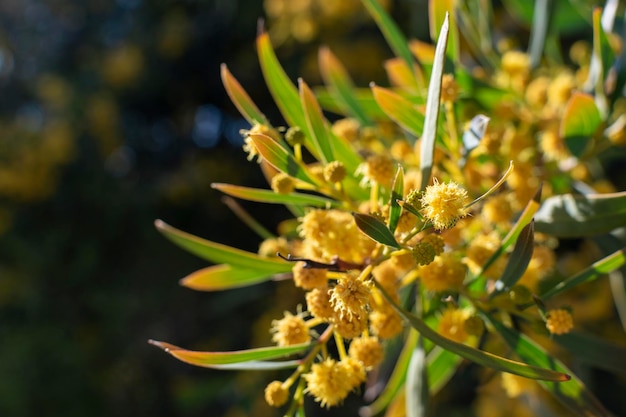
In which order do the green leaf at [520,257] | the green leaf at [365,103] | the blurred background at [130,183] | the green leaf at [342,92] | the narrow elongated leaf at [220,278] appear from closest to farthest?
the green leaf at [520,257] → the narrow elongated leaf at [220,278] → the green leaf at [342,92] → the green leaf at [365,103] → the blurred background at [130,183]

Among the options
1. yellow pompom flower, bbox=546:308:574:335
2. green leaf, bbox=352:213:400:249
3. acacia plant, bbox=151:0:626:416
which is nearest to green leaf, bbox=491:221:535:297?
acacia plant, bbox=151:0:626:416

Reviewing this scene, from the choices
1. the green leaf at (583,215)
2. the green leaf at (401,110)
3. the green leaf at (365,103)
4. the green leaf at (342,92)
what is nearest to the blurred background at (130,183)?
the green leaf at (365,103)

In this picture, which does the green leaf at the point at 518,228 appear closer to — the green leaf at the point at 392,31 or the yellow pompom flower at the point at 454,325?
the yellow pompom flower at the point at 454,325

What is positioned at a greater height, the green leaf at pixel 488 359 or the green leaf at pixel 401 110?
the green leaf at pixel 401 110

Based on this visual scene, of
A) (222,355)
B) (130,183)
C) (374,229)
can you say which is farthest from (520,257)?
(130,183)

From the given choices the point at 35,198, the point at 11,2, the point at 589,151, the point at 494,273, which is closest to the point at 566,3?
the point at 589,151

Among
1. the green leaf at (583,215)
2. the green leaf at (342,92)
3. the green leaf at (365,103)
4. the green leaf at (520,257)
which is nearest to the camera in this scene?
the green leaf at (520,257)

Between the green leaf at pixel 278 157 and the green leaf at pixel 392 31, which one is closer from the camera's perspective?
the green leaf at pixel 278 157

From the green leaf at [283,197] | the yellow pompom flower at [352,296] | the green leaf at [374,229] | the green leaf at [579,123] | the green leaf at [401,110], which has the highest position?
the green leaf at [401,110]
